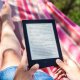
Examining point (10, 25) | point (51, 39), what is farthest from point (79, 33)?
A: point (51, 39)

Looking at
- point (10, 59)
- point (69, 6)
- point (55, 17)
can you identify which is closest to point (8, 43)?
point (10, 59)

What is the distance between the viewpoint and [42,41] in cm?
174

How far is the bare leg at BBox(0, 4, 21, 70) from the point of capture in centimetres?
200

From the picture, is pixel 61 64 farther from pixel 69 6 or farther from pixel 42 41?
pixel 69 6

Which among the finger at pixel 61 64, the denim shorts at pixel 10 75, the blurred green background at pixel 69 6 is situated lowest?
the denim shorts at pixel 10 75

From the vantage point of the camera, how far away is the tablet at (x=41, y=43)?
167 centimetres

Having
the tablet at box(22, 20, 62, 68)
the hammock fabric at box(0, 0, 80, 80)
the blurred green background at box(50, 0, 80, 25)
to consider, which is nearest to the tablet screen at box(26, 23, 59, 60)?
the tablet at box(22, 20, 62, 68)

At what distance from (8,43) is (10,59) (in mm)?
233

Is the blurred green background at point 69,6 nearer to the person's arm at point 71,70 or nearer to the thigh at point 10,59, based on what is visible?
the thigh at point 10,59

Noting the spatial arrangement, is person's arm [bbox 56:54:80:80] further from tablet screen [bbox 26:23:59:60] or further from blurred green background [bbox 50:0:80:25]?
blurred green background [bbox 50:0:80:25]

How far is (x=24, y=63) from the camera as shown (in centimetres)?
161

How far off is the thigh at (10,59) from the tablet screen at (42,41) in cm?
29

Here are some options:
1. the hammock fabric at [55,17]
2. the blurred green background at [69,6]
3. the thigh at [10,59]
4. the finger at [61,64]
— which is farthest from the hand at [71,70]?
the blurred green background at [69,6]

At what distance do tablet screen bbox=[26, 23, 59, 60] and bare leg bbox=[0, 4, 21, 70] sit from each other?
289mm
